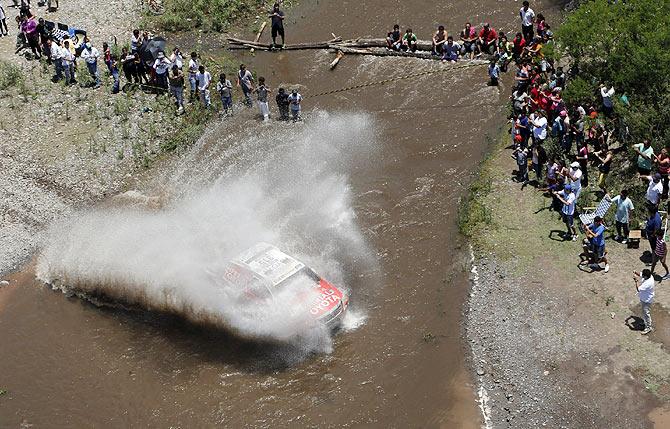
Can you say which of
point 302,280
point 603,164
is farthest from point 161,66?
point 603,164

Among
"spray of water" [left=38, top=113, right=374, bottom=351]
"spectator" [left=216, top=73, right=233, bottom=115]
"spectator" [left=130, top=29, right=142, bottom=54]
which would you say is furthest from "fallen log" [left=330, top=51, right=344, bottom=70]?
"spectator" [left=130, top=29, right=142, bottom=54]

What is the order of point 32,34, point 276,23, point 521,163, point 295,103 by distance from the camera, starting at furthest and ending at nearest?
1. point 276,23
2. point 32,34
3. point 295,103
4. point 521,163

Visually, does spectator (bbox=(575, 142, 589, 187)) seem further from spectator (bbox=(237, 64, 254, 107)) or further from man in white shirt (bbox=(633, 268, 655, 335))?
spectator (bbox=(237, 64, 254, 107))

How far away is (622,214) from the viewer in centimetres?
2147

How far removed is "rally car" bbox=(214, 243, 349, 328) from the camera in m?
20.5

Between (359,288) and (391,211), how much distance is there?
12.5ft

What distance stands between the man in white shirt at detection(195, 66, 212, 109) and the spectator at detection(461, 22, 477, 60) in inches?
405

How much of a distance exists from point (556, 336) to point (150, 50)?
2024 cm

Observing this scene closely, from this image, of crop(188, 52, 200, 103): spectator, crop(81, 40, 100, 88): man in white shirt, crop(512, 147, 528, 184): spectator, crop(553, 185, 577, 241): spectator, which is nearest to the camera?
crop(553, 185, 577, 241): spectator

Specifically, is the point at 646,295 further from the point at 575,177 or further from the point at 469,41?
the point at 469,41

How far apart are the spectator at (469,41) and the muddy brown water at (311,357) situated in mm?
6277

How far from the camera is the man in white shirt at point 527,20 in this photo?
1275 inches

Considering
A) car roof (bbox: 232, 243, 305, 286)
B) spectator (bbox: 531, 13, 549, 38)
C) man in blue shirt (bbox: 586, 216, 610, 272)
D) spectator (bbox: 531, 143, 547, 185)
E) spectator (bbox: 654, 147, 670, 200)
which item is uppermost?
spectator (bbox: 531, 13, 549, 38)

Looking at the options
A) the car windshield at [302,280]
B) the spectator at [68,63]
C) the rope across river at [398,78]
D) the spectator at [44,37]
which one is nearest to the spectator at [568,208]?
the car windshield at [302,280]
